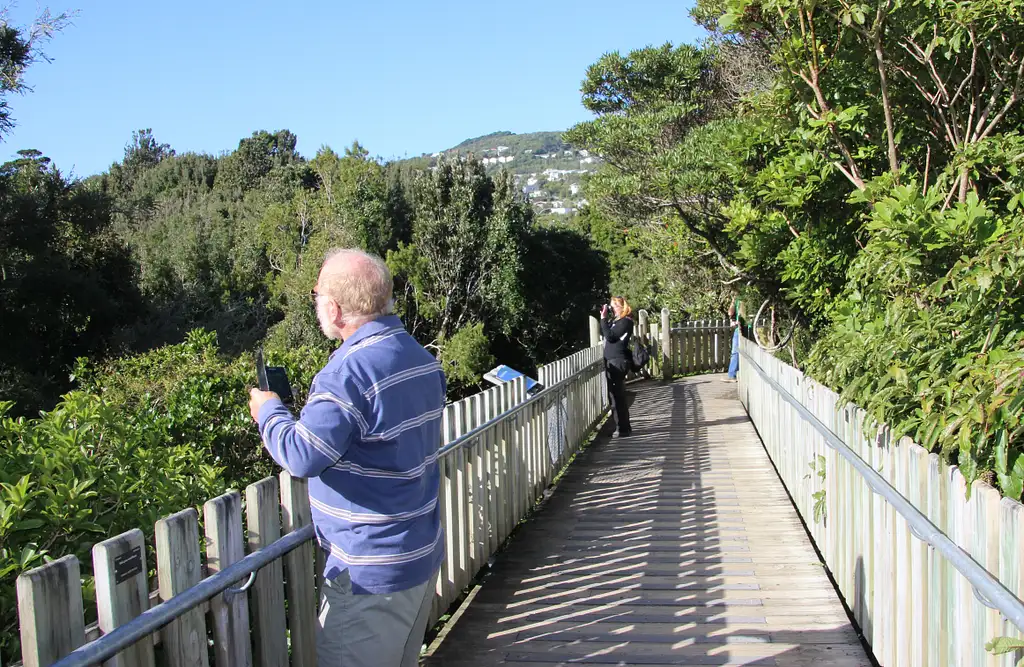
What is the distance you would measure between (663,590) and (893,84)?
3.92 meters

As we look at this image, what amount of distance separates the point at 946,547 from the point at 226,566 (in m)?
2.12

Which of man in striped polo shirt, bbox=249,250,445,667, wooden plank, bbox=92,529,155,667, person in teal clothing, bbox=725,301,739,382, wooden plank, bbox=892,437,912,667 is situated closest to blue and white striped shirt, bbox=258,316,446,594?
man in striped polo shirt, bbox=249,250,445,667

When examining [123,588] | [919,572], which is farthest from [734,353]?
[123,588]

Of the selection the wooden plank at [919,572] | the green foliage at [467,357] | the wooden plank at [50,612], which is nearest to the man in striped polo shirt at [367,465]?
the wooden plank at [50,612]

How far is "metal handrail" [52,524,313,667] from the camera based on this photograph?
1.83 meters

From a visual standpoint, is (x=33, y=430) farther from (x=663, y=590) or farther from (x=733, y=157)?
(x=733, y=157)

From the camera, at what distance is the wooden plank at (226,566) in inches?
93.6

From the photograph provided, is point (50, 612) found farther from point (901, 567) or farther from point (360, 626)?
point (901, 567)

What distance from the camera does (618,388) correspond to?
9.86 meters

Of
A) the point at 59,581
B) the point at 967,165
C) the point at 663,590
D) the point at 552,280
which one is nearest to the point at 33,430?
the point at 59,581

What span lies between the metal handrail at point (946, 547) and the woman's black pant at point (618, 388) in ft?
17.6

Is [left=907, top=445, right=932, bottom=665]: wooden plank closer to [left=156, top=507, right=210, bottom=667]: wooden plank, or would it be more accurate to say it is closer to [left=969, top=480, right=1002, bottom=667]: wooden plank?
[left=969, top=480, right=1002, bottom=667]: wooden plank

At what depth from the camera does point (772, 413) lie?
26.6ft

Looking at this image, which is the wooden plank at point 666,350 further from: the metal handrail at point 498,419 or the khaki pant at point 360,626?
the khaki pant at point 360,626
